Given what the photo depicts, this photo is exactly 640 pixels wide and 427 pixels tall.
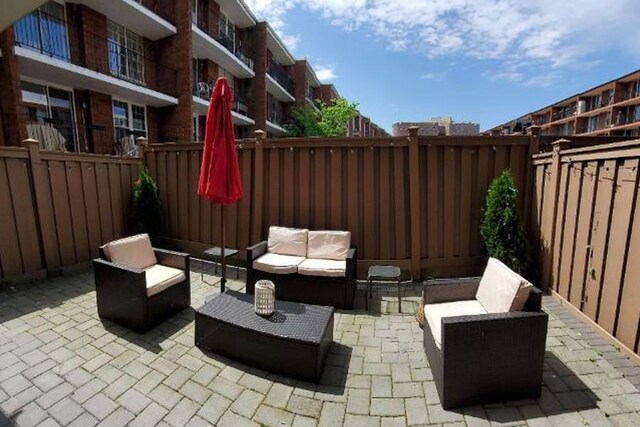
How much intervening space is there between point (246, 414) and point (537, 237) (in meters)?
4.95

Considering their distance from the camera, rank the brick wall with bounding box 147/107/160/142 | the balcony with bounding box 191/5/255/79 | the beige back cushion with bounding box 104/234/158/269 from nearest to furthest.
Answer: the beige back cushion with bounding box 104/234/158/269
the brick wall with bounding box 147/107/160/142
the balcony with bounding box 191/5/255/79

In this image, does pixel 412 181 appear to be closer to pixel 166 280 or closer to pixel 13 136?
pixel 166 280

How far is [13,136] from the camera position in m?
7.75

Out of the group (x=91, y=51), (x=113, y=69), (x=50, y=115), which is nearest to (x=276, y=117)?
(x=113, y=69)

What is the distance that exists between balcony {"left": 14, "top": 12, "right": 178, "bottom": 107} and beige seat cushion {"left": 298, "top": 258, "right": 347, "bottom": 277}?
8.68 m

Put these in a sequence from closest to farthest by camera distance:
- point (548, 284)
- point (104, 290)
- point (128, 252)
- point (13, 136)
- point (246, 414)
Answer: point (246, 414), point (104, 290), point (128, 252), point (548, 284), point (13, 136)

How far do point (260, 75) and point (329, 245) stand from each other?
17.0m

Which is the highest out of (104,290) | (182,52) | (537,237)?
(182,52)

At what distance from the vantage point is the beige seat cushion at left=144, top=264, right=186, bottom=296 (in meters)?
3.77

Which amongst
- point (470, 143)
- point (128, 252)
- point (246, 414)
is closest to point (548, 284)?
point (470, 143)

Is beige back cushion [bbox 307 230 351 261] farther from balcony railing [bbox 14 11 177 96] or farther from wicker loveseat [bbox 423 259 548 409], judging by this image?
balcony railing [bbox 14 11 177 96]

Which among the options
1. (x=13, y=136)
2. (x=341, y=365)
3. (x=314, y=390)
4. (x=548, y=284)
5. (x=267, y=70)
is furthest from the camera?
(x=267, y=70)

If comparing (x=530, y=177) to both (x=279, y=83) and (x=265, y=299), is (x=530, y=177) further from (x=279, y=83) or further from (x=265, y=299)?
(x=279, y=83)

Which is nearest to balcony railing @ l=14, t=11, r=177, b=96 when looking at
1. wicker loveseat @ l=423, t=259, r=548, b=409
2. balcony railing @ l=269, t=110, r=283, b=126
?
balcony railing @ l=269, t=110, r=283, b=126
